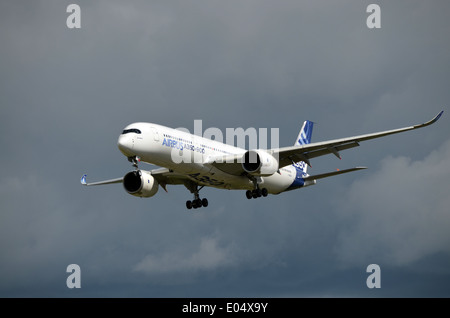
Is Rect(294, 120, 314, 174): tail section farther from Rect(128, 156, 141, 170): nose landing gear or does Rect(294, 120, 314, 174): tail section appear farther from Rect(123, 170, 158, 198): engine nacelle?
Rect(128, 156, 141, 170): nose landing gear

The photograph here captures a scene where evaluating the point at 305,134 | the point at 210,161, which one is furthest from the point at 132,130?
the point at 305,134

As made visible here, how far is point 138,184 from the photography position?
176 ft

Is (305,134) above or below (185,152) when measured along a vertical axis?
A: above

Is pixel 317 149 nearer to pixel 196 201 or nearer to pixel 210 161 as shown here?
pixel 210 161

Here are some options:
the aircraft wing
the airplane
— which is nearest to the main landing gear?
the airplane

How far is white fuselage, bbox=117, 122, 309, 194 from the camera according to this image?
45812mm

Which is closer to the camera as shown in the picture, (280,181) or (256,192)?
(256,192)

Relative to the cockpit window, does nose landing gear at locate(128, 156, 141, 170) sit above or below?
below

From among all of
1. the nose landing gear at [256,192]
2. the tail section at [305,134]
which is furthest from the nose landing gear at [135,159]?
the tail section at [305,134]

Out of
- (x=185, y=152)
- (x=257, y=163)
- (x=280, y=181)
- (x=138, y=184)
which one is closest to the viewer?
(x=185, y=152)

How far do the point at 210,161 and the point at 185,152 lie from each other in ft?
8.50

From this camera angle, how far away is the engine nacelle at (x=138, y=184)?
176ft
